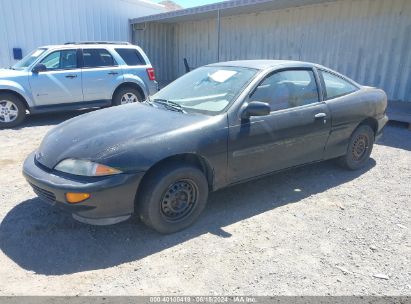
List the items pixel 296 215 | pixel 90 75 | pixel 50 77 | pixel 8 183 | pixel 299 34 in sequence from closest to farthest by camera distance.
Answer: pixel 296 215 < pixel 8 183 < pixel 50 77 < pixel 90 75 < pixel 299 34

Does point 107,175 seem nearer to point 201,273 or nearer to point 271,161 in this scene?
point 201,273

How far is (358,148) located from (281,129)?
5.82 feet

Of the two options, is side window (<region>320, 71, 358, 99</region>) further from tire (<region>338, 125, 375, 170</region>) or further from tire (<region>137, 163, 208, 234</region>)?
tire (<region>137, 163, 208, 234</region>)

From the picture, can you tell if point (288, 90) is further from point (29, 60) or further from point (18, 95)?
point (29, 60)

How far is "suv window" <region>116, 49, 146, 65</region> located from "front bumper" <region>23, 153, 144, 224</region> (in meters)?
6.13

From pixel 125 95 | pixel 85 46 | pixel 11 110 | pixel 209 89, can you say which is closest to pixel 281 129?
pixel 209 89

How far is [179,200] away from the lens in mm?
3211

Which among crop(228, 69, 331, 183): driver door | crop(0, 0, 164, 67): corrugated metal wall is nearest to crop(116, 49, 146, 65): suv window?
crop(0, 0, 164, 67): corrugated metal wall

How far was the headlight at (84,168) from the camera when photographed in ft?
9.19

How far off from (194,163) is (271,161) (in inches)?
38.3

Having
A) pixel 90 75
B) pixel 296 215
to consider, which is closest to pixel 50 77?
pixel 90 75

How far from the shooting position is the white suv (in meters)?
7.23

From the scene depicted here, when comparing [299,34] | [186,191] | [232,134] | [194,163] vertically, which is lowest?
[186,191]

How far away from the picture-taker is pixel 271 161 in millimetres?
3781
